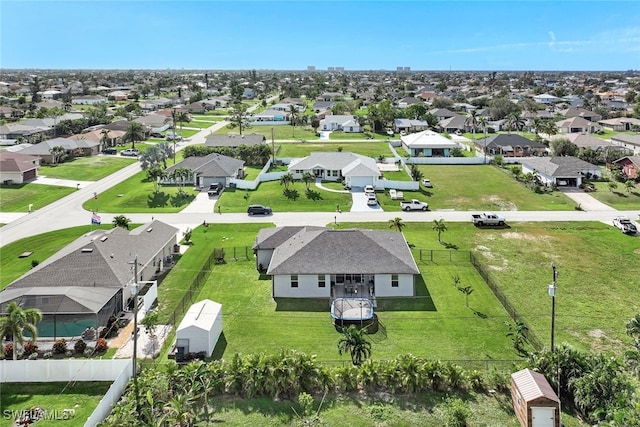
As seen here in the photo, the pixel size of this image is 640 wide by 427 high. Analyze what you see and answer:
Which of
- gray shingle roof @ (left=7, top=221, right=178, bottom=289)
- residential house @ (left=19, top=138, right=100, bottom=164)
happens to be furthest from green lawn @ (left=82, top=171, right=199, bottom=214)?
residential house @ (left=19, top=138, right=100, bottom=164)

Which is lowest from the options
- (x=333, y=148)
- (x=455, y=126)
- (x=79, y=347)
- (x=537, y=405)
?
(x=79, y=347)

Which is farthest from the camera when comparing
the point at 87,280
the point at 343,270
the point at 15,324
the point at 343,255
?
the point at 343,255

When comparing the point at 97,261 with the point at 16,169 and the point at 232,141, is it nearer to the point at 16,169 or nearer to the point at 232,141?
the point at 16,169

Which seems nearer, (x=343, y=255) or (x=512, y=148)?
(x=343, y=255)

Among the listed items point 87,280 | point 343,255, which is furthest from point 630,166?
point 87,280

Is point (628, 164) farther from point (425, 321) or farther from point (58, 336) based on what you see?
point (58, 336)

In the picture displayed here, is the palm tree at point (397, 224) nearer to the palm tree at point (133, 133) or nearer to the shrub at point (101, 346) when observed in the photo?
the shrub at point (101, 346)

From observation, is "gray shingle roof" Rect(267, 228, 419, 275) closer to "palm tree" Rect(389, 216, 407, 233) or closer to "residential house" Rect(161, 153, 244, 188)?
"palm tree" Rect(389, 216, 407, 233)
